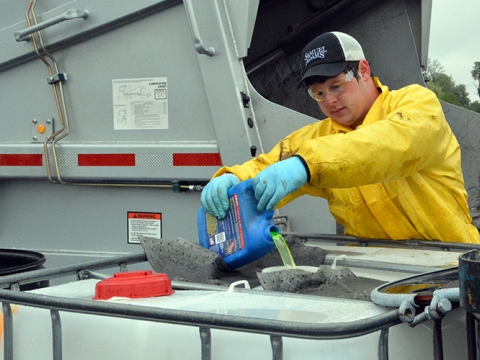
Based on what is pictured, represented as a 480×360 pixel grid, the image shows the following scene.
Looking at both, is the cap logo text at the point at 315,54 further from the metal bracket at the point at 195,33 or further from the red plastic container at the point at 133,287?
the red plastic container at the point at 133,287

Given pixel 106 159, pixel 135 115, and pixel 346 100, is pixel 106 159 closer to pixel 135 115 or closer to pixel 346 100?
pixel 135 115

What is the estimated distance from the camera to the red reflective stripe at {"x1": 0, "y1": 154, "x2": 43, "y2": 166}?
3.57m

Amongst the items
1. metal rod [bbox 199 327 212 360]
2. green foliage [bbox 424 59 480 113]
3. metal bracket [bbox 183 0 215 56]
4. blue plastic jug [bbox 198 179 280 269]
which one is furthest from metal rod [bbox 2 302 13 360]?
green foliage [bbox 424 59 480 113]

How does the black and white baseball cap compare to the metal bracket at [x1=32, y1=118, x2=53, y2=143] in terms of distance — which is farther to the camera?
the metal bracket at [x1=32, y1=118, x2=53, y2=143]

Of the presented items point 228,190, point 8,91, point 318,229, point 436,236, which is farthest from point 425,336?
point 8,91

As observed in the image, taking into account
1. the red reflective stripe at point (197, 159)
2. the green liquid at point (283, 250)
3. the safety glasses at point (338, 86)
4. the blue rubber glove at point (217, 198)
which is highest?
the safety glasses at point (338, 86)

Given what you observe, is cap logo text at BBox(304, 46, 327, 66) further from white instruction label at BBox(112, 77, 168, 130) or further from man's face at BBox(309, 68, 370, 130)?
white instruction label at BBox(112, 77, 168, 130)

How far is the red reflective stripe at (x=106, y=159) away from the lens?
11.1 feet

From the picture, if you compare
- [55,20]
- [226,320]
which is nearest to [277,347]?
[226,320]

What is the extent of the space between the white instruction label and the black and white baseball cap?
43.2 inches

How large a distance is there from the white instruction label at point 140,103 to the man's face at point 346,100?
1.06 meters

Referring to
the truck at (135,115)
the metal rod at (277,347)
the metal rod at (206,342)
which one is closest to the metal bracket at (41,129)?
the truck at (135,115)

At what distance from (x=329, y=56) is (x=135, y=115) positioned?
1292 millimetres

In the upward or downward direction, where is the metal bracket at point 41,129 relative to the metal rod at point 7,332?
upward
